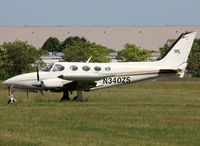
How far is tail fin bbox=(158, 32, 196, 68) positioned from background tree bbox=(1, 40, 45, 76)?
48264 mm

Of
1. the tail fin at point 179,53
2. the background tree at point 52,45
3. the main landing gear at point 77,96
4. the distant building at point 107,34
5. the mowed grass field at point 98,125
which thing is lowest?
the mowed grass field at point 98,125

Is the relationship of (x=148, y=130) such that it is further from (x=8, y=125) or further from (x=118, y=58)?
(x=118, y=58)

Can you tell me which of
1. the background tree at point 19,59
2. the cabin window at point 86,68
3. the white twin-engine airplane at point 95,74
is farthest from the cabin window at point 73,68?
the background tree at point 19,59

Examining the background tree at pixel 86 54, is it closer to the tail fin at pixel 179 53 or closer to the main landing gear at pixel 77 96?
the tail fin at pixel 179 53

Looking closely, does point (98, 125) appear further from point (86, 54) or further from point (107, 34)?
point (107, 34)

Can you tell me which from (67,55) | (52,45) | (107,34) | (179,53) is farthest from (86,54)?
(179,53)

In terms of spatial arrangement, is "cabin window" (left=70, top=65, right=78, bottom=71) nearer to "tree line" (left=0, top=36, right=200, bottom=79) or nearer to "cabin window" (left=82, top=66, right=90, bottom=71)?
"cabin window" (left=82, top=66, right=90, bottom=71)

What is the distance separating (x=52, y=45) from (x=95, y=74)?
96264 mm

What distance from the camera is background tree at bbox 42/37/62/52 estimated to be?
409 ft

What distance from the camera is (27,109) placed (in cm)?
2523

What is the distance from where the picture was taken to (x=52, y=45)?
12550 centimetres

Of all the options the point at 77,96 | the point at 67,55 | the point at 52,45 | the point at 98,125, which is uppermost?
the point at 52,45

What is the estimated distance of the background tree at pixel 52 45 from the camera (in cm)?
12460

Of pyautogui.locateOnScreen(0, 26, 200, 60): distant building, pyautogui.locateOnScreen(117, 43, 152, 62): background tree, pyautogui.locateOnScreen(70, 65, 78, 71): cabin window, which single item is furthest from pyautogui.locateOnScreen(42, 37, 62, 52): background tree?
pyautogui.locateOnScreen(70, 65, 78, 71): cabin window
